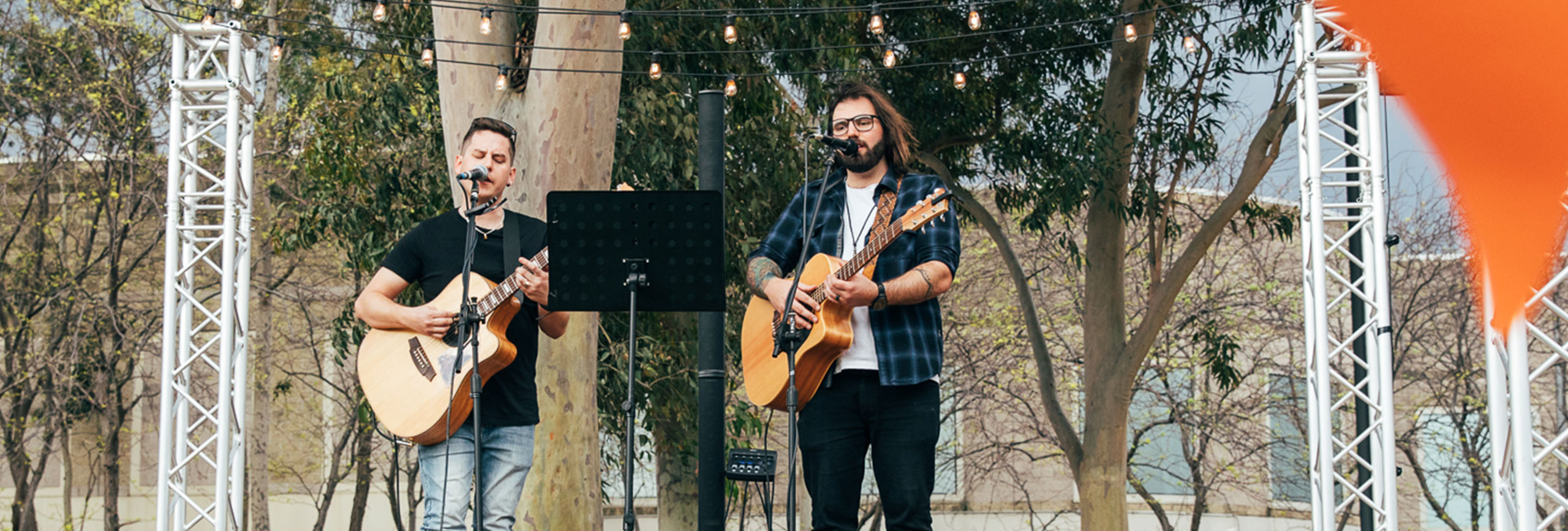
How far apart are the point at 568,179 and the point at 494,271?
2592 millimetres

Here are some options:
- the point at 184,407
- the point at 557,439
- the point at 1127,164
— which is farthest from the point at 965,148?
the point at 184,407

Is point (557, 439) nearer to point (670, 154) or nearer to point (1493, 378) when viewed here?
point (670, 154)

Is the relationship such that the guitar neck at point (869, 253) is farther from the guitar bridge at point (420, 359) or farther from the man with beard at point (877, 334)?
the guitar bridge at point (420, 359)

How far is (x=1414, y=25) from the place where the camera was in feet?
9.18

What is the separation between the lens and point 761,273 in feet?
11.5

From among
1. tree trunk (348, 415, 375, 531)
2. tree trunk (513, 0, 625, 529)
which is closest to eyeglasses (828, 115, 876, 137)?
tree trunk (513, 0, 625, 529)

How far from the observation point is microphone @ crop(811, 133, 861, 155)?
3268mm

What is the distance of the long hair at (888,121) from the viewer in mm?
3498

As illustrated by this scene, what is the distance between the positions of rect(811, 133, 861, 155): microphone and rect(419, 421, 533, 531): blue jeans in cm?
116

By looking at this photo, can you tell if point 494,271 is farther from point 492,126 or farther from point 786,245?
point 786,245

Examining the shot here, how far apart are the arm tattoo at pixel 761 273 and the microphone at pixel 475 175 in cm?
79

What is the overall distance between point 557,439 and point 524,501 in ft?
1.08

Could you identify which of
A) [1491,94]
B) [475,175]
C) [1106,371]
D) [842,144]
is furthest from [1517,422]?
[1106,371]

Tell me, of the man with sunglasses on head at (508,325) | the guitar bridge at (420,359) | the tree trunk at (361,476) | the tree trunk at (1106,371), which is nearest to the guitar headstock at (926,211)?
the man with sunglasses on head at (508,325)
